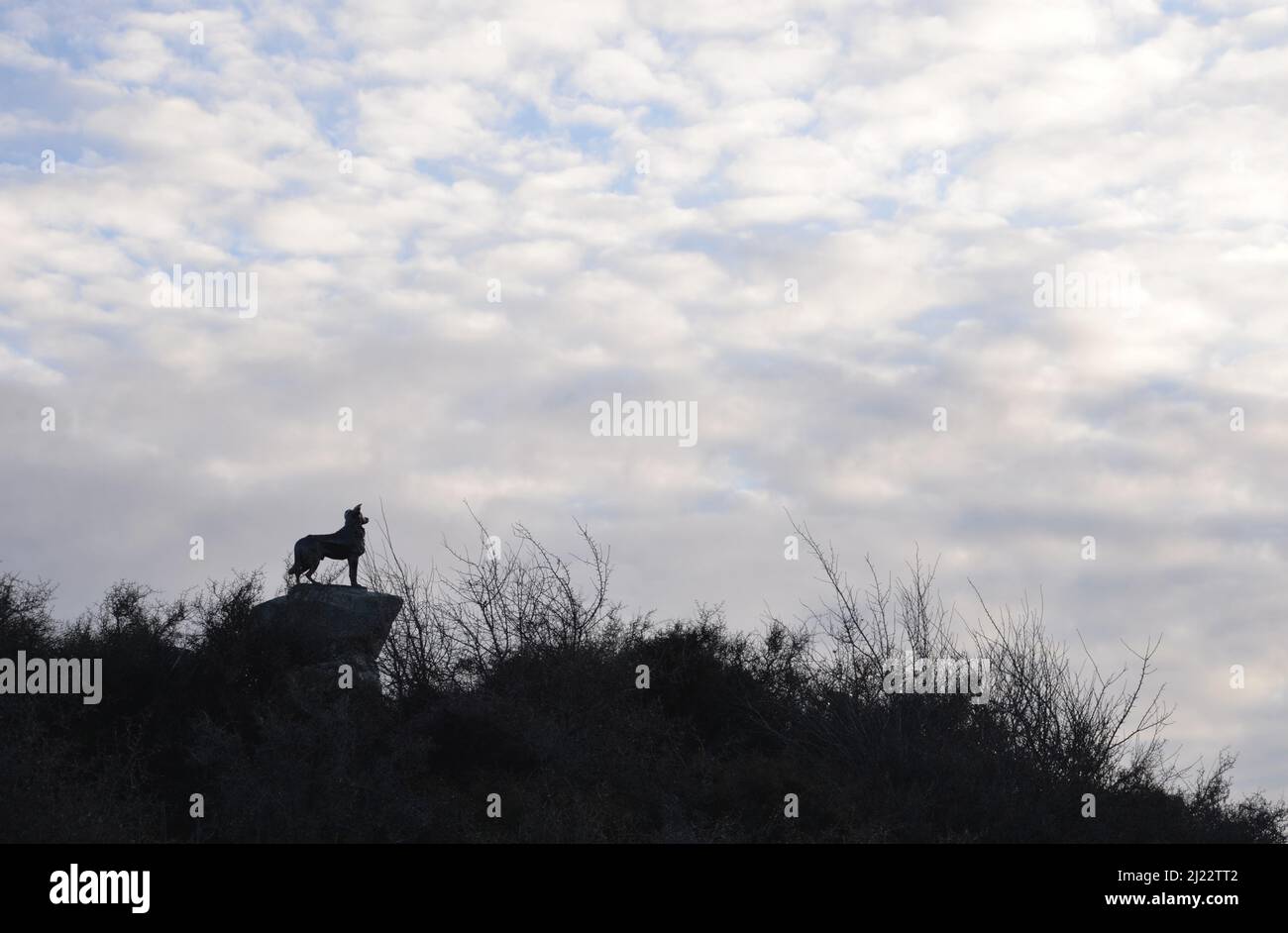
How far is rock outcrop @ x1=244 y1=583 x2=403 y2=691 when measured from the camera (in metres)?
21.3

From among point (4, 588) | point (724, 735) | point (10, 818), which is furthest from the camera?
point (724, 735)

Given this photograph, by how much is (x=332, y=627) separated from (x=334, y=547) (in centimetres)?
145

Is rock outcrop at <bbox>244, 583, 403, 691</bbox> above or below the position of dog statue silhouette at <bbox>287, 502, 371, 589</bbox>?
below

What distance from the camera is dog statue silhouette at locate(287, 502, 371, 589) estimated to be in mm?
21281

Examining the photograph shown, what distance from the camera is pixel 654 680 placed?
957 inches

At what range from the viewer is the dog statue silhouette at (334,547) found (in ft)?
69.8

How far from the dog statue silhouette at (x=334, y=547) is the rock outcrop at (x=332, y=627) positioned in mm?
473

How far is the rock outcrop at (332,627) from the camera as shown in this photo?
2128cm

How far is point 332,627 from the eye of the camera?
2136 centimetres

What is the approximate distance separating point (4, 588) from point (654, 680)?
494 inches

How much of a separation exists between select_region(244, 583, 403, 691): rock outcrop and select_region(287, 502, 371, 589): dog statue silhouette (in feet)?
1.55

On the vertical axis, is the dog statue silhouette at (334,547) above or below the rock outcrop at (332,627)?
above
